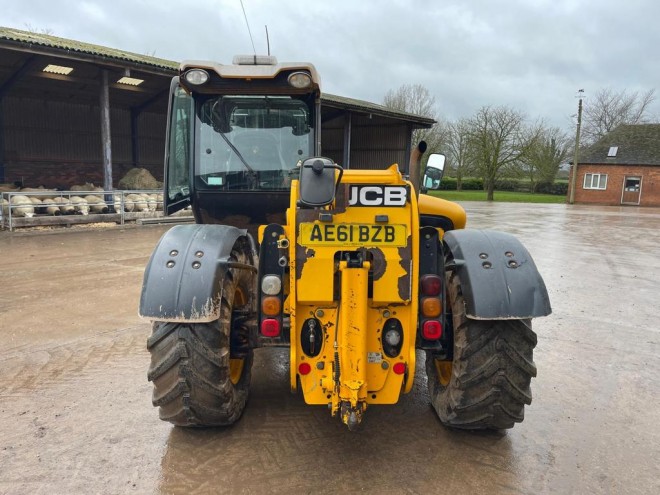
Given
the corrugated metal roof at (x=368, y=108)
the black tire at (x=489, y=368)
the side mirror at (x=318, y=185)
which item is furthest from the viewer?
the corrugated metal roof at (x=368, y=108)

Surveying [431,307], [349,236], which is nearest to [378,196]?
[349,236]

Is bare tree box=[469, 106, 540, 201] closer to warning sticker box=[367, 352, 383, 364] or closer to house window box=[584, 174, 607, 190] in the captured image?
house window box=[584, 174, 607, 190]

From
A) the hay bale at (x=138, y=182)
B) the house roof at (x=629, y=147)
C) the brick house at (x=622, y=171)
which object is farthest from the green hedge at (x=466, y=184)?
the hay bale at (x=138, y=182)

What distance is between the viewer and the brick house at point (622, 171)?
36.6 meters

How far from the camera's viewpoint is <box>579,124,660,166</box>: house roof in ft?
122

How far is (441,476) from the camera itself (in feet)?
8.98

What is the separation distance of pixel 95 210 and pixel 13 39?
16.2 feet

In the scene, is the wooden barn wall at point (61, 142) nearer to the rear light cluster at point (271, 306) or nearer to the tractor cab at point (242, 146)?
the tractor cab at point (242, 146)

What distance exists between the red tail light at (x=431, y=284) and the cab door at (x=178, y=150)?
246cm

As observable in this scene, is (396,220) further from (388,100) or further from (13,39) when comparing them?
(388,100)

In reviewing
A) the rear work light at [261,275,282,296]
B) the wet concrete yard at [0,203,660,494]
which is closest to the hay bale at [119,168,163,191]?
the wet concrete yard at [0,203,660,494]

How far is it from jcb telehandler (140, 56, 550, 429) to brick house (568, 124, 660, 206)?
40255mm

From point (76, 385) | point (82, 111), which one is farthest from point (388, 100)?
point (76, 385)

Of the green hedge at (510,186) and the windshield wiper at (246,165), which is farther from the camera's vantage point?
the green hedge at (510,186)
